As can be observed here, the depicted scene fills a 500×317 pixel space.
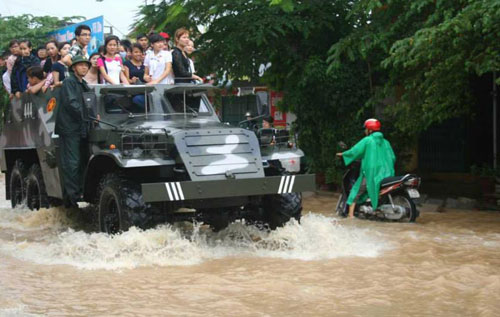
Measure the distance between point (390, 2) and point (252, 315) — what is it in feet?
19.9

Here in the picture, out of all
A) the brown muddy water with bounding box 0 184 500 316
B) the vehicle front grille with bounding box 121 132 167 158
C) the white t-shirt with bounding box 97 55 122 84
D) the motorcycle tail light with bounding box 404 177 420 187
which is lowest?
the brown muddy water with bounding box 0 184 500 316

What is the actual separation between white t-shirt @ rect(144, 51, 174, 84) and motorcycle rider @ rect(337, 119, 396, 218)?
8.01ft

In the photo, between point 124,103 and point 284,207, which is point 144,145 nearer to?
point 124,103

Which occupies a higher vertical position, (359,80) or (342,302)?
(359,80)

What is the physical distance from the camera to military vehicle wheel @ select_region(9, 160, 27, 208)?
1158 cm

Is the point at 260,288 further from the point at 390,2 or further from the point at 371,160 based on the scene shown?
the point at 390,2

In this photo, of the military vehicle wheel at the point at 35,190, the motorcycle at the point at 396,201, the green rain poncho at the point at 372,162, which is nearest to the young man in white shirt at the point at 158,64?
the military vehicle wheel at the point at 35,190

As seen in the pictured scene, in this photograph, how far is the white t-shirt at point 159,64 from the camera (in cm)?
984

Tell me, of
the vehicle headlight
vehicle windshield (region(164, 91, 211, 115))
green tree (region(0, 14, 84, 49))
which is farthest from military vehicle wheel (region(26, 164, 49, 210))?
green tree (region(0, 14, 84, 49))

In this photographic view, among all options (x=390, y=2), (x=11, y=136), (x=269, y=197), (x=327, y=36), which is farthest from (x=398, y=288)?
(x=327, y=36)

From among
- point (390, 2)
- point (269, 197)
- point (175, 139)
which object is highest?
point (390, 2)

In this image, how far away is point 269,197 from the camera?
867 cm

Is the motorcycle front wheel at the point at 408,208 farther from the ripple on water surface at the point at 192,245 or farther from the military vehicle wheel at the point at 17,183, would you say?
the military vehicle wheel at the point at 17,183

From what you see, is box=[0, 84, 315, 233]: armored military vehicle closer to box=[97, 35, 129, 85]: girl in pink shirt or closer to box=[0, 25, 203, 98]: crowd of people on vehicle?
box=[0, 25, 203, 98]: crowd of people on vehicle
